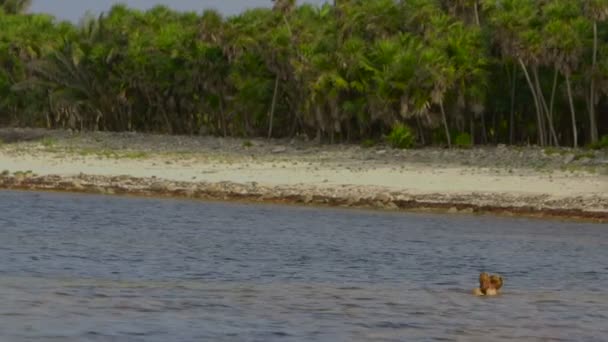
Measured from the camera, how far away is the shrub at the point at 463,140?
1938 inches

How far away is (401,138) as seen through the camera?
49.2 m

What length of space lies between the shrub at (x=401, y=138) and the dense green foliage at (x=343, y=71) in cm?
60

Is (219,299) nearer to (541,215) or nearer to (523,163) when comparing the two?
(541,215)

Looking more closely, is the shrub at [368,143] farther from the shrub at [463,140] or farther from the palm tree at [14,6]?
the palm tree at [14,6]

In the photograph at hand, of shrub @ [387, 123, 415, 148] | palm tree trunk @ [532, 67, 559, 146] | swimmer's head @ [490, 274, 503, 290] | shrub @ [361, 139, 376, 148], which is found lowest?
swimmer's head @ [490, 274, 503, 290]

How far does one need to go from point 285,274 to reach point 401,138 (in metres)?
26.7

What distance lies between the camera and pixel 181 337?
627 inches

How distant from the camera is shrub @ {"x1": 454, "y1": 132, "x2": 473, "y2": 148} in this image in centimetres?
4922

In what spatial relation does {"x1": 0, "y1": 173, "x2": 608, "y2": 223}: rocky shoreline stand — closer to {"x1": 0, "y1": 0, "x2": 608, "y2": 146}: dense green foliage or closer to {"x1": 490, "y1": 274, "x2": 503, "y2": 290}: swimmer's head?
{"x1": 0, "y1": 0, "x2": 608, "y2": 146}: dense green foliage

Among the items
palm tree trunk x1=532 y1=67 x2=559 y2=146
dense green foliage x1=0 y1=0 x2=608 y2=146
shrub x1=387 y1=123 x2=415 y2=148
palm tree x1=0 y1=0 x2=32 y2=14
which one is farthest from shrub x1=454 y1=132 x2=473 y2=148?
palm tree x1=0 y1=0 x2=32 y2=14

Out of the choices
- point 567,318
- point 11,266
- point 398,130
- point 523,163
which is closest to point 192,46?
point 398,130

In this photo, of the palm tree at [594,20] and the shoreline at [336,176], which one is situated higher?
the palm tree at [594,20]

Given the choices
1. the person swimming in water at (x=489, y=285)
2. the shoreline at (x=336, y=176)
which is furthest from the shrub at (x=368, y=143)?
the person swimming in water at (x=489, y=285)

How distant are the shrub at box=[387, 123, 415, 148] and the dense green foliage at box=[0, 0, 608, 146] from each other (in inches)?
23.8
